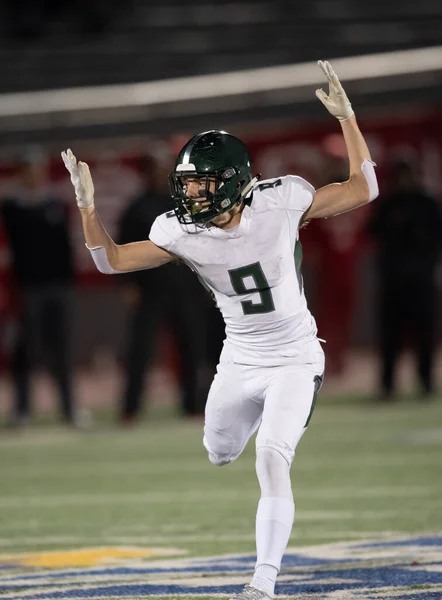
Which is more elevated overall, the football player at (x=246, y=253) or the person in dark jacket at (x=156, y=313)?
the football player at (x=246, y=253)

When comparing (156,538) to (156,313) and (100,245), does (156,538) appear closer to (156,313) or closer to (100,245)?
(100,245)

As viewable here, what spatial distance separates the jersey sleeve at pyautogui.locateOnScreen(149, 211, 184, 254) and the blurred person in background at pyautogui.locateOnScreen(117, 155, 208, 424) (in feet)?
16.3

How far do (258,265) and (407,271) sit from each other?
20.7 feet

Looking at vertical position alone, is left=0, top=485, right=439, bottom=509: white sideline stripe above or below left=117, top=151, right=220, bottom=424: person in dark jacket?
below

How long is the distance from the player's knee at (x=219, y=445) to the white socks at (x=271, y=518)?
42 centimetres

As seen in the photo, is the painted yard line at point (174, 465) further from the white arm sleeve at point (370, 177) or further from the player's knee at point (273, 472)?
the player's knee at point (273, 472)

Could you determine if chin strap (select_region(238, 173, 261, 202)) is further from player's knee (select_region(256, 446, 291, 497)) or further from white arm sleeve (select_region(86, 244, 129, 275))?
player's knee (select_region(256, 446, 291, 497))

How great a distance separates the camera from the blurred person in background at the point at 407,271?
34.9ft

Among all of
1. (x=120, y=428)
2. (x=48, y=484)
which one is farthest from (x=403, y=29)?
(x=48, y=484)

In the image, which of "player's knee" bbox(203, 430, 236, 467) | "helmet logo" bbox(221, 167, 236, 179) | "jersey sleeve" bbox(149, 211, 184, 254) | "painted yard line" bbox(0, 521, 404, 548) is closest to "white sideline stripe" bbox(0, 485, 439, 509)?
"painted yard line" bbox(0, 521, 404, 548)

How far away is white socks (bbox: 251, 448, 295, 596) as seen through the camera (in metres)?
4.22

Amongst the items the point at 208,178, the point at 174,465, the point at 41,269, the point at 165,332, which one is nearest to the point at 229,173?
the point at 208,178

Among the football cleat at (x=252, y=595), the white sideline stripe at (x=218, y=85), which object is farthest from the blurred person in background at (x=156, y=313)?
the football cleat at (x=252, y=595)

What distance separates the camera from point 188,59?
16156mm
